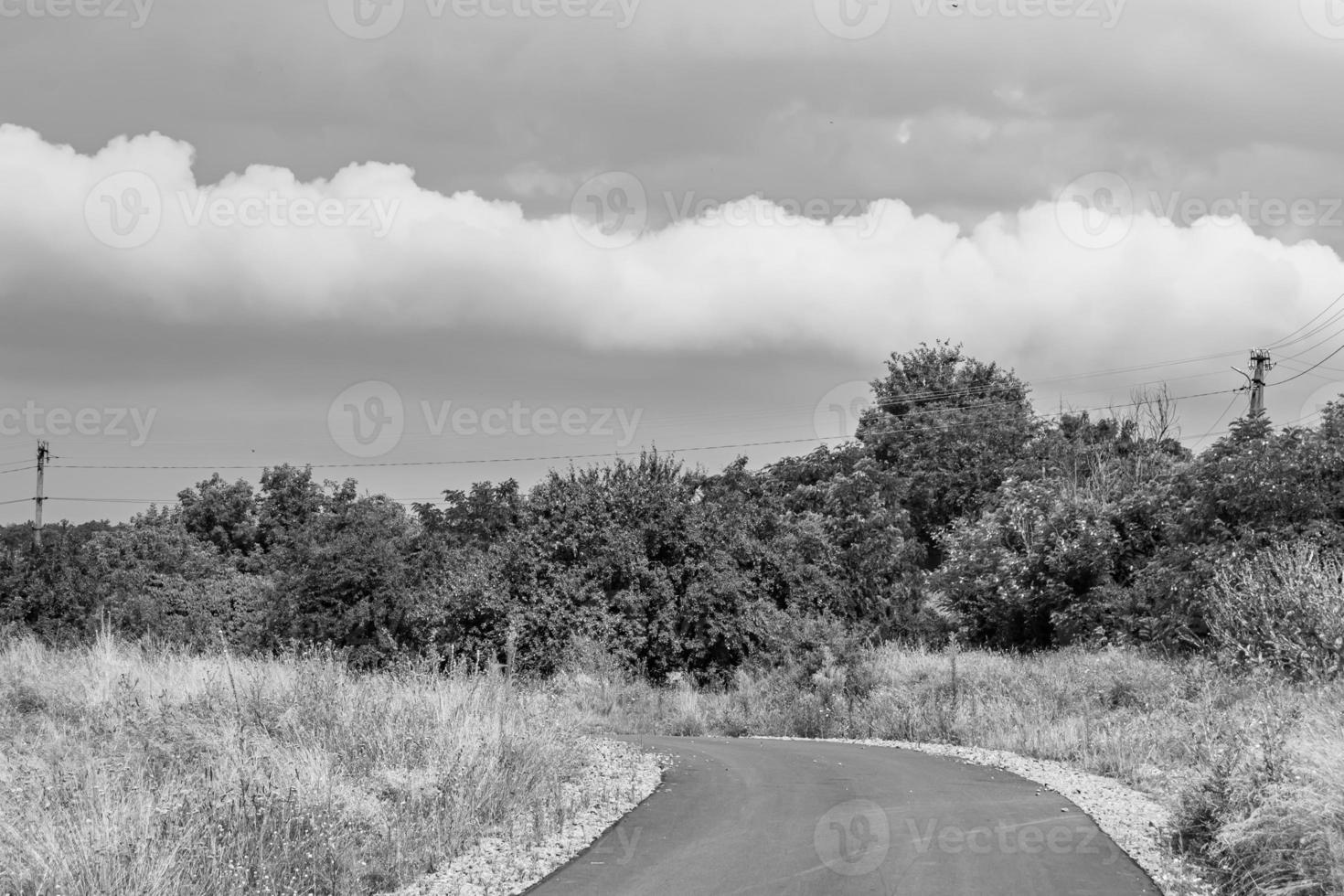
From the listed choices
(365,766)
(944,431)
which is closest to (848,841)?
(365,766)

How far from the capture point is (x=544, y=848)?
1009 centimetres

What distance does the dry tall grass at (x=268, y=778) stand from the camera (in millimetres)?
7762

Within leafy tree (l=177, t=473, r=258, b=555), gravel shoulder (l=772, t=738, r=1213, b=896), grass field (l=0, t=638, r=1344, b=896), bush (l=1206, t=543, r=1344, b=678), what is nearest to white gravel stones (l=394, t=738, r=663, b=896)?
grass field (l=0, t=638, r=1344, b=896)

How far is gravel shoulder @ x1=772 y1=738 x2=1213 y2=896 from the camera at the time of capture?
9.30 meters

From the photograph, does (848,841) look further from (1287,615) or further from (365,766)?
(1287,615)

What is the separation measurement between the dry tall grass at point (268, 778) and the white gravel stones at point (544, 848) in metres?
0.20

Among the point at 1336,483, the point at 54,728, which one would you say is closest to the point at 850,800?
the point at 54,728

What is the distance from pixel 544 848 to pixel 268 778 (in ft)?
8.08

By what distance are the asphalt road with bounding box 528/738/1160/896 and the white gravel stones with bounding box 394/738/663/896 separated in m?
0.18

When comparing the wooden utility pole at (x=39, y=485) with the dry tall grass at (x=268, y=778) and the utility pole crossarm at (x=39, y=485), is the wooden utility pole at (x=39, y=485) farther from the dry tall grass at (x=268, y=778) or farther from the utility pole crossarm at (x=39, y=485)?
the dry tall grass at (x=268, y=778)

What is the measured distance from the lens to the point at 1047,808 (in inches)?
495

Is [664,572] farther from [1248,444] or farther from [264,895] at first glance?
[264,895]

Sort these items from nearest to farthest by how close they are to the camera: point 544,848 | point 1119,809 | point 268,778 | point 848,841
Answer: point 544,848
point 268,778
point 848,841
point 1119,809

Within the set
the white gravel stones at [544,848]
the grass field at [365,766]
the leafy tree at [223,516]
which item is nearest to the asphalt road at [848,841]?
the white gravel stones at [544,848]
